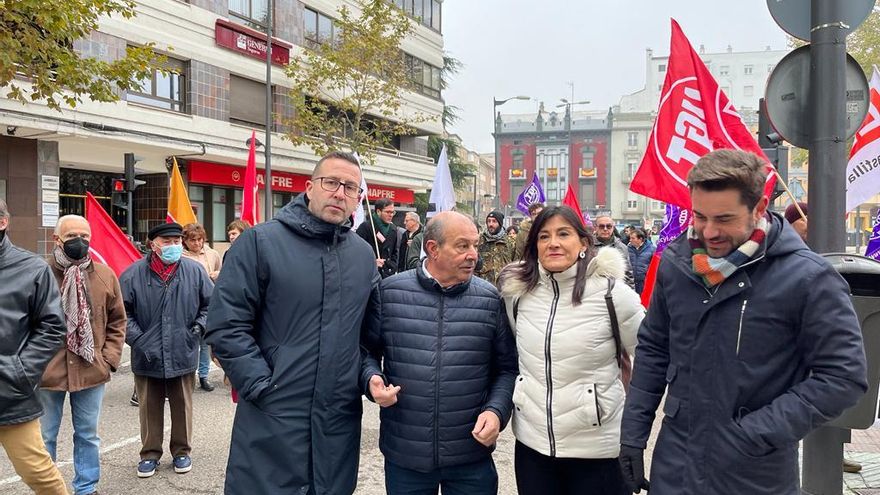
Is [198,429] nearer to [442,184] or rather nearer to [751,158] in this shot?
[751,158]

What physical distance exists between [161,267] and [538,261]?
3413 millimetres

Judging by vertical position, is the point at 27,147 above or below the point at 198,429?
above

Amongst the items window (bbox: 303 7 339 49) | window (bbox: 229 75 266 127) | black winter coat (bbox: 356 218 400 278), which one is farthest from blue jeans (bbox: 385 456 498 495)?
window (bbox: 303 7 339 49)

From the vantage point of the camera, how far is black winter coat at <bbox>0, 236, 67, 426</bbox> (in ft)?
10.8

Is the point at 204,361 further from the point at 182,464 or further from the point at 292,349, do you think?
the point at 292,349

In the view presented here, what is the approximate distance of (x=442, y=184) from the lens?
1230 centimetres

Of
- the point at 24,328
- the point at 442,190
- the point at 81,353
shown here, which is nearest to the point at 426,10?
the point at 442,190

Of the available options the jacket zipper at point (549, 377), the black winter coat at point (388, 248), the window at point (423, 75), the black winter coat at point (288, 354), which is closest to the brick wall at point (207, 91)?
the window at point (423, 75)

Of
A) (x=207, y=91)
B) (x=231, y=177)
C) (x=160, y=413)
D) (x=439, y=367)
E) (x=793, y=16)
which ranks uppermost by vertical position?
(x=207, y=91)

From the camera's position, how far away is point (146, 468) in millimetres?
4738

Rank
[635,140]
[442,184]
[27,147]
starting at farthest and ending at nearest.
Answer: [635,140] < [27,147] < [442,184]

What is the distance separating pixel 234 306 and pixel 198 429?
3613 mm

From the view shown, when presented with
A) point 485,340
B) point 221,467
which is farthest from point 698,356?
point 221,467

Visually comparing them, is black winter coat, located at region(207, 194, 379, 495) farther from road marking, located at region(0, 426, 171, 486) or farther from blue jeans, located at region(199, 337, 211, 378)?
blue jeans, located at region(199, 337, 211, 378)
